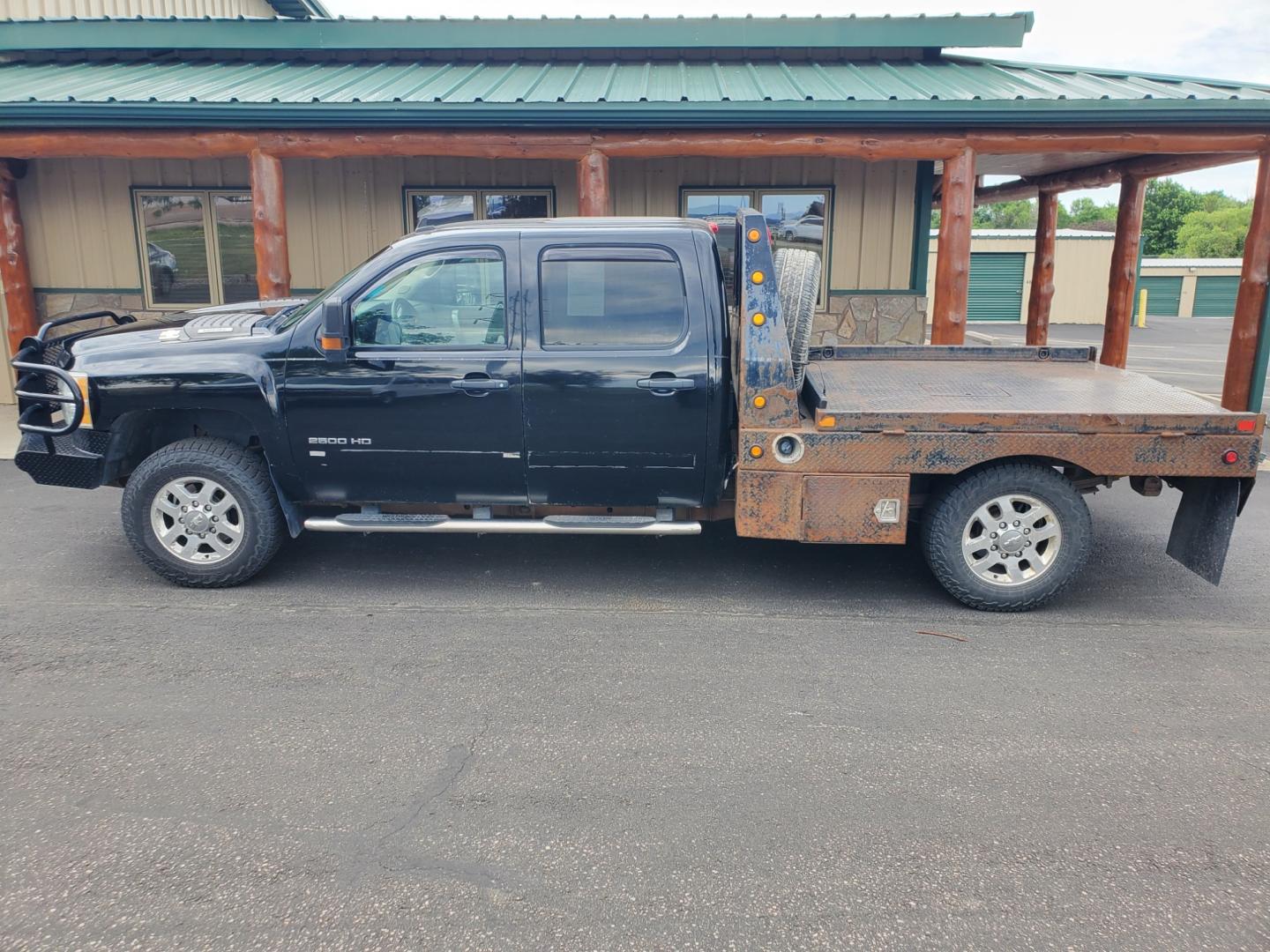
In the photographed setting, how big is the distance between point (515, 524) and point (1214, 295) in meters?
38.2

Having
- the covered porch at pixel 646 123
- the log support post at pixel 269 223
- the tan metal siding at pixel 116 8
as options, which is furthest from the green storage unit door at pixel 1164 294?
the log support post at pixel 269 223

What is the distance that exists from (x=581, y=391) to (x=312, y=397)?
1480 millimetres

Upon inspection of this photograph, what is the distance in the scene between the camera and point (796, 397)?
5.00m

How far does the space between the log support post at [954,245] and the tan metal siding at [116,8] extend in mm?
11987

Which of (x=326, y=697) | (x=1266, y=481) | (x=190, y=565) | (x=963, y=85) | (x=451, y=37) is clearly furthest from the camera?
(x=451, y=37)

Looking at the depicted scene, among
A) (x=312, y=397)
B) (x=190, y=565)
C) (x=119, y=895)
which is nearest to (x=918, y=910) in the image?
(x=119, y=895)

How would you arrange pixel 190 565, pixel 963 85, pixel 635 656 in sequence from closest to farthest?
pixel 635 656 → pixel 190 565 → pixel 963 85

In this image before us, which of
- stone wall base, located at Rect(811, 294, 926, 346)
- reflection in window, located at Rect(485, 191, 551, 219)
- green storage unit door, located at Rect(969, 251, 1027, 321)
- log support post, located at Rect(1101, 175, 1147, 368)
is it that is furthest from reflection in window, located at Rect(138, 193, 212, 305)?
green storage unit door, located at Rect(969, 251, 1027, 321)

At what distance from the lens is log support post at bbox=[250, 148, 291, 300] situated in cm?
929

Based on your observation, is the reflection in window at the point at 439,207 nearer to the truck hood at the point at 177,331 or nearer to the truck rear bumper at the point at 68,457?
the truck hood at the point at 177,331

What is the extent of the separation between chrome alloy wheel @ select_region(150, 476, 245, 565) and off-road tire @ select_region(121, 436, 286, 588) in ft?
0.10

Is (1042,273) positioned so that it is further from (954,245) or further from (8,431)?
(8,431)

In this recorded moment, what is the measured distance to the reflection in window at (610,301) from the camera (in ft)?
16.9

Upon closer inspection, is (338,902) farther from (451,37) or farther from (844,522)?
(451,37)
